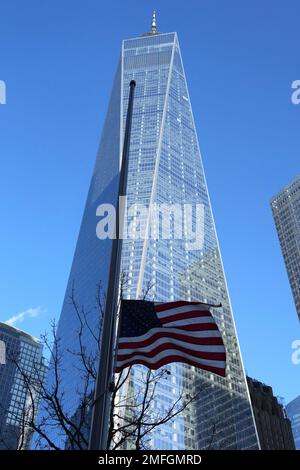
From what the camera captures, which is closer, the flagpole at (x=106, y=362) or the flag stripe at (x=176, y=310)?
the flagpole at (x=106, y=362)

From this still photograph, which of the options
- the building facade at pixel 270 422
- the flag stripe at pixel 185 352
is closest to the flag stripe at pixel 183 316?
the flag stripe at pixel 185 352

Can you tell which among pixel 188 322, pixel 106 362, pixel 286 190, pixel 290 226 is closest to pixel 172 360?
pixel 188 322

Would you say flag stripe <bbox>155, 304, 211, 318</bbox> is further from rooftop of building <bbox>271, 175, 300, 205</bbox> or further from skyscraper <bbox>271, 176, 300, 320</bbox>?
rooftop of building <bbox>271, 175, 300, 205</bbox>

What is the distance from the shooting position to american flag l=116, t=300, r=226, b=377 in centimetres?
1243

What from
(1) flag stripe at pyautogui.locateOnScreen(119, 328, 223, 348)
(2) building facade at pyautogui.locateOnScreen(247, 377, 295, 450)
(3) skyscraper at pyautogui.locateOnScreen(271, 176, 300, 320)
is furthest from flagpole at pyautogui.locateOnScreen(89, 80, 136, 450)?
(3) skyscraper at pyautogui.locateOnScreen(271, 176, 300, 320)

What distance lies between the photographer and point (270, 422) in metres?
134

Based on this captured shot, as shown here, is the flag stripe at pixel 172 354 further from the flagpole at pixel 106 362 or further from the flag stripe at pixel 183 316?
the flagpole at pixel 106 362

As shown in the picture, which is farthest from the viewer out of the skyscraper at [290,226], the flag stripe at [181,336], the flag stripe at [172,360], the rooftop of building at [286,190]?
the rooftop of building at [286,190]

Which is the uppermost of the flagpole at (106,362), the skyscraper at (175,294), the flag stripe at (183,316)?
the skyscraper at (175,294)

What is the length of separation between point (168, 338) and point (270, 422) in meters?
133

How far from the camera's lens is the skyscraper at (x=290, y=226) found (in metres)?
167

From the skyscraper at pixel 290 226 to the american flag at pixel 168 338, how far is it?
152226mm
